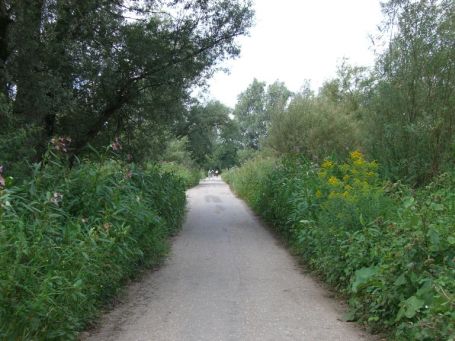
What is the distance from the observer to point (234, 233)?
1294 centimetres

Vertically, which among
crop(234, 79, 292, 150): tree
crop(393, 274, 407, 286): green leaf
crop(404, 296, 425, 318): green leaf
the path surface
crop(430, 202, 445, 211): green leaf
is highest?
crop(234, 79, 292, 150): tree

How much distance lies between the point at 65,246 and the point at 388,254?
11.2 feet

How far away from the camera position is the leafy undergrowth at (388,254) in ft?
13.8

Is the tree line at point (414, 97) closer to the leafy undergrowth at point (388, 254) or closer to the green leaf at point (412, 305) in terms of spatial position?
the leafy undergrowth at point (388, 254)

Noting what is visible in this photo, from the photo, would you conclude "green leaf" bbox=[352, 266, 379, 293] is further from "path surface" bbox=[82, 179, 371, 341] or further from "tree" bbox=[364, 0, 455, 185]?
"tree" bbox=[364, 0, 455, 185]

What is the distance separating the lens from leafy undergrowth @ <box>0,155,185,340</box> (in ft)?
12.8

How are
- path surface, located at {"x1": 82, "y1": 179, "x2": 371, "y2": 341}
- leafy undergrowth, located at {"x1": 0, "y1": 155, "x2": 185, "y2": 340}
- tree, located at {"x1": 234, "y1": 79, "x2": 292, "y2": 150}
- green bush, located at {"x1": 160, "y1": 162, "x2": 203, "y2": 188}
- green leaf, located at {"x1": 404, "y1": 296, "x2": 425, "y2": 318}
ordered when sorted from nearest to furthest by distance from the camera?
leafy undergrowth, located at {"x1": 0, "y1": 155, "x2": 185, "y2": 340}
green leaf, located at {"x1": 404, "y1": 296, "x2": 425, "y2": 318}
path surface, located at {"x1": 82, "y1": 179, "x2": 371, "y2": 341}
green bush, located at {"x1": 160, "y1": 162, "x2": 203, "y2": 188}
tree, located at {"x1": 234, "y1": 79, "x2": 292, "y2": 150}

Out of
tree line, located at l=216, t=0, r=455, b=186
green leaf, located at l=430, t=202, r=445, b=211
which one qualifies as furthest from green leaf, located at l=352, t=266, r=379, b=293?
tree line, located at l=216, t=0, r=455, b=186

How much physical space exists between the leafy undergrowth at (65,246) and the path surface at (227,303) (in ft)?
1.42

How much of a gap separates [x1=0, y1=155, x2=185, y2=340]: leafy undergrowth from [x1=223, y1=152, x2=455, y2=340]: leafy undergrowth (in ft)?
9.58

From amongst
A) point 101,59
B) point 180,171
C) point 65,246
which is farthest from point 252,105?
point 65,246

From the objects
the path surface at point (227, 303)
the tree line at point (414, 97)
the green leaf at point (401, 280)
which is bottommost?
the path surface at point (227, 303)

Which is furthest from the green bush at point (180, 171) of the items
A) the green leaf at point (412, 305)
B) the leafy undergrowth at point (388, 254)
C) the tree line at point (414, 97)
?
the green leaf at point (412, 305)

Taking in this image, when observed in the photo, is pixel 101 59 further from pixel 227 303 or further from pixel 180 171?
pixel 180 171
